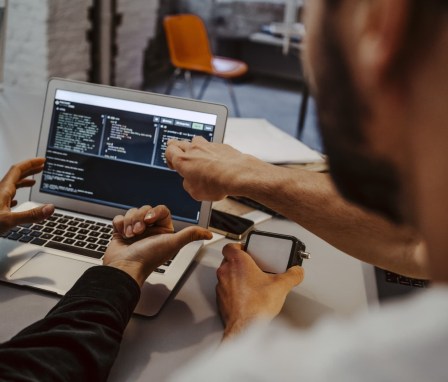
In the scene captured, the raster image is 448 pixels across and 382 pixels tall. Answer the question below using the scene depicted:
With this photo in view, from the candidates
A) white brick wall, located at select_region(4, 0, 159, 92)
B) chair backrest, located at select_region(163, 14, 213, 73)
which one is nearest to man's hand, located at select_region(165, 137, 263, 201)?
white brick wall, located at select_region(4, 0, 159, 92)

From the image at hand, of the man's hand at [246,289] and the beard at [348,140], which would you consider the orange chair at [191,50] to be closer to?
the man's hand at [246,289]

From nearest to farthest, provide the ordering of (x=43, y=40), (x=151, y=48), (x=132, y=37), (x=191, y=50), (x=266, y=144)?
(x=266, y=144)
(x=43, y=40)
(x=132, y=37)
(x=191, y=50)
(x=151, y=48)

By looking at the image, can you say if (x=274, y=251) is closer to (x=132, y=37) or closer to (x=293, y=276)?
(x=293, y=276)

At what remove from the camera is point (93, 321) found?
0.65 meters

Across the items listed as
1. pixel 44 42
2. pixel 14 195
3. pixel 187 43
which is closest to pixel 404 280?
pixel 14 195

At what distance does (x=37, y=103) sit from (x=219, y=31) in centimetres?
376

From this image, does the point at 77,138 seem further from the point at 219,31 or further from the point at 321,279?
the point at 219,31

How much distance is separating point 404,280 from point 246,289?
1.03 ft

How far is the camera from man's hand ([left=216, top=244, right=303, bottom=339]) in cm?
75

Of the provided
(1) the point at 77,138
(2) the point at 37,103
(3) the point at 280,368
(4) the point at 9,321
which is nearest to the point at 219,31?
(2) the point at 37,103

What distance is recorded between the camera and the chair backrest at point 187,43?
3.46 metres

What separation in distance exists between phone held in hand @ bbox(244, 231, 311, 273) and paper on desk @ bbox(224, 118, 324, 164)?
17.7 inches

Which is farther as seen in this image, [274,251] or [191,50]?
[191,50]

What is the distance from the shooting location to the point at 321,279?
3.01 ft
